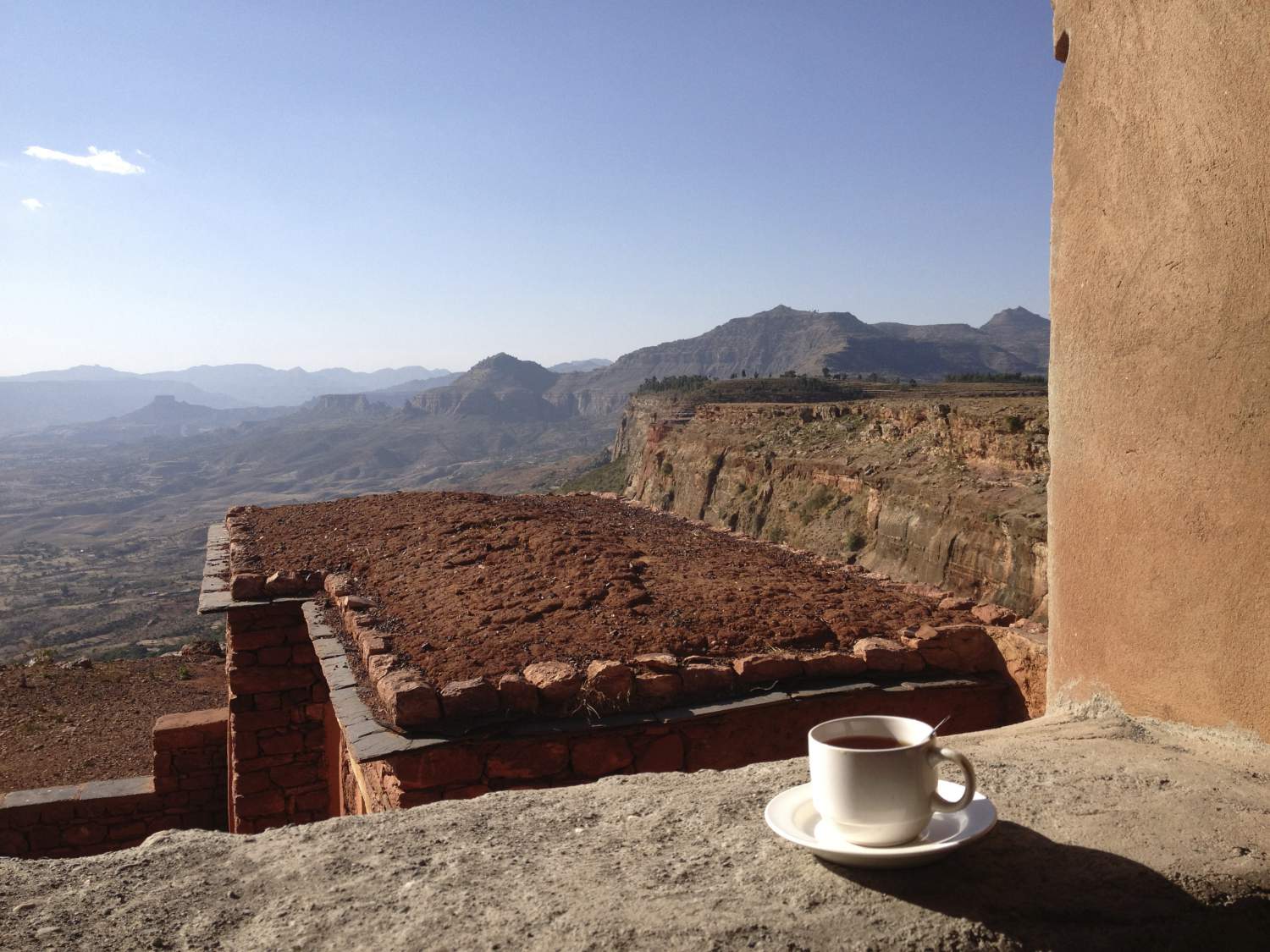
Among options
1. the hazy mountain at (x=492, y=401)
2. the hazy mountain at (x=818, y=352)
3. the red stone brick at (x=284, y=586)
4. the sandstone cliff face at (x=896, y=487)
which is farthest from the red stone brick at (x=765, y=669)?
the hazy mountain at (x=492, y=401)

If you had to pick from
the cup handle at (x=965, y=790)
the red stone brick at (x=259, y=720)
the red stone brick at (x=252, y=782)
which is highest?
the cup handle at (x=965, y=790)

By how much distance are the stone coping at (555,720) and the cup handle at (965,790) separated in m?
2.46

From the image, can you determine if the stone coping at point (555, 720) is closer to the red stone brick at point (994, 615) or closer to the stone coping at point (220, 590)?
the red stone brick at point (994, 615)

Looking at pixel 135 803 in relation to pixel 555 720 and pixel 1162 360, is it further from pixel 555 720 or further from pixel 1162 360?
pixel 1162 360

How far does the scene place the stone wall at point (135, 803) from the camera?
786cm

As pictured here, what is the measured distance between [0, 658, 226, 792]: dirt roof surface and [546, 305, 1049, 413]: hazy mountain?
105479mm

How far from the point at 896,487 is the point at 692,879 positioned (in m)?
20.6

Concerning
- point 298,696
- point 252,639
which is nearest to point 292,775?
point 298,696

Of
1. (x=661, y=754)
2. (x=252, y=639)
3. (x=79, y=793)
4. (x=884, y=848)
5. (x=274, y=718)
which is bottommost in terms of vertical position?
(x=79, y=793)

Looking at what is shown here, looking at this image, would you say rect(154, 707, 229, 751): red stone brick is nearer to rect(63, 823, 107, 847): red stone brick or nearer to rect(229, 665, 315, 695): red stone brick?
rect(63, 823, 107, 847): red stone brick

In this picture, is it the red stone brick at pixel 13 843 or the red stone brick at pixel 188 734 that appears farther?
the red stone brick at pixel 188 734

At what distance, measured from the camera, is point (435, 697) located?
4.16 metres

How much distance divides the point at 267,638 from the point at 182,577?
248 ft

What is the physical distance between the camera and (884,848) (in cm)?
166
